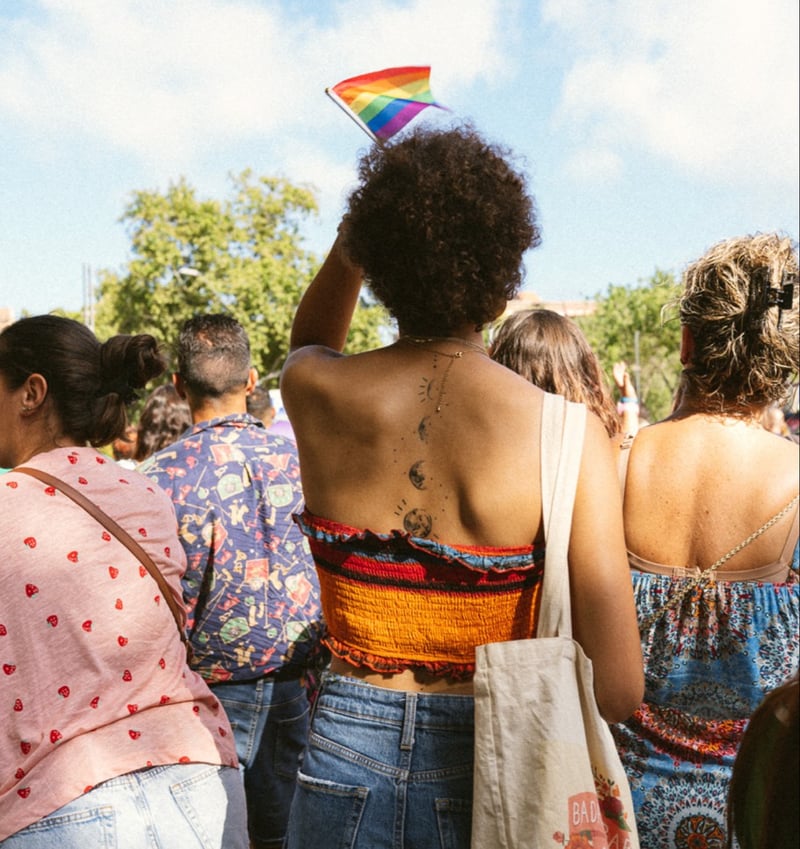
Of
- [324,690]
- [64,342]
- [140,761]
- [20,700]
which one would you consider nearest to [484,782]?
[324,690]

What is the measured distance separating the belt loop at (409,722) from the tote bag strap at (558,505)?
0.81 ft

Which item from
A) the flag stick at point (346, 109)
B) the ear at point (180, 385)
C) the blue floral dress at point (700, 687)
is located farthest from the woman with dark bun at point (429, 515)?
the ear at point (180, 385)

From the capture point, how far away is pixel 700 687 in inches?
90.5

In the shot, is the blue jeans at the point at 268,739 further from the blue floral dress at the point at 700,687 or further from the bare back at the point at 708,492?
the bare back at the point at 708,492

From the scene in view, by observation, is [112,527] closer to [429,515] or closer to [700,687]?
[429,515]

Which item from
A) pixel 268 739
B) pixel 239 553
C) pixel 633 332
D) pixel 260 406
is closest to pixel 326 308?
pixel 239 553

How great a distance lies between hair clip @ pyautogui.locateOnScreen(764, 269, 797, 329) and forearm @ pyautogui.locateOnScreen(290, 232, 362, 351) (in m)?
1.03

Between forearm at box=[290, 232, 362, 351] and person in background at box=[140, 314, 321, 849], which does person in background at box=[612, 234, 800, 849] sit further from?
person in background at box=[140, 314, 321, 849]

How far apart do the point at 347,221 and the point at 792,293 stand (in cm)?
120

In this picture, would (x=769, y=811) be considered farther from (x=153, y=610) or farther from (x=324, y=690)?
(x=153, y=610)

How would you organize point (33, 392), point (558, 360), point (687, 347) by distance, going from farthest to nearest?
1. point (558, 360)
2. point (687, 347)
3. point (33, 392)

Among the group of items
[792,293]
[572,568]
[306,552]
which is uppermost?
[792,293]

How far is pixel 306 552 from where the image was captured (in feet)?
11.8

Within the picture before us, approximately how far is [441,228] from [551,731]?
0.86 metres
